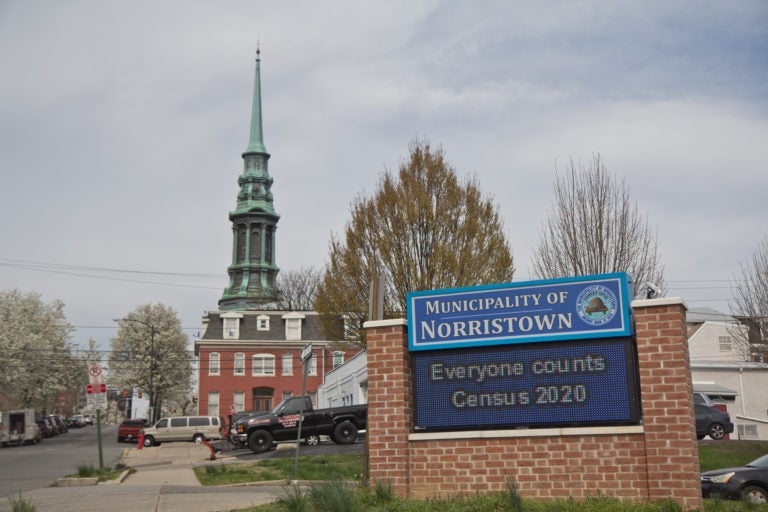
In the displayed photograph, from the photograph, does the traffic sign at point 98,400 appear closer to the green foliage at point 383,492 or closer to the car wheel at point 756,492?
the green foliage at point 383,492

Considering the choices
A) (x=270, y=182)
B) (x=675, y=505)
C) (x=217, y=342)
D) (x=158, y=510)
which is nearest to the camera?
(x=675, y=505)

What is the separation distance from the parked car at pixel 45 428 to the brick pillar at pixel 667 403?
5424 cm

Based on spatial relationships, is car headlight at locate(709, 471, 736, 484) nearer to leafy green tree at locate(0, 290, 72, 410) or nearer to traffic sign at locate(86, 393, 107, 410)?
traffic sign at locate(86, 393, 107, 410)

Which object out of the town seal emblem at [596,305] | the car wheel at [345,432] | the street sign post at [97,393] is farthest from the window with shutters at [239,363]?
the town seal emblem at [596,305]

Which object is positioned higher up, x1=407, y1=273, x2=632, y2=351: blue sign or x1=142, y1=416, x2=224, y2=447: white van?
x1=407, y1=273, x2=632, y2=351: blue sign

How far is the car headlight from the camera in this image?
547 inches

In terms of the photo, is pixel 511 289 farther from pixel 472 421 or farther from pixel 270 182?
pixel 270 182

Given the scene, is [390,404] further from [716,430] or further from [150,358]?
[150,358]

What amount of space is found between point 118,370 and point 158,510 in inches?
2799

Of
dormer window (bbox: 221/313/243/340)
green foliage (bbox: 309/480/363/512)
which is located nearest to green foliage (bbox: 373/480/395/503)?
green foliage (bbox: 309/480/363/512)

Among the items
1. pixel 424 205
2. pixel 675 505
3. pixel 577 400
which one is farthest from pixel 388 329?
pixel 424 205

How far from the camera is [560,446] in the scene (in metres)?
10.2

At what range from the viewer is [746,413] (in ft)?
120

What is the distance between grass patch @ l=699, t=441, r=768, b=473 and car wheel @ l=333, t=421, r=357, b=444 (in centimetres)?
1141
